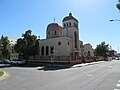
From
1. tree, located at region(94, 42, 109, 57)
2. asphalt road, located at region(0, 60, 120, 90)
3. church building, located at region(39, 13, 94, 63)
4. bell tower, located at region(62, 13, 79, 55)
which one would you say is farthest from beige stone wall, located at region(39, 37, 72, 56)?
tree, located at region(94, 42, 109, 57)

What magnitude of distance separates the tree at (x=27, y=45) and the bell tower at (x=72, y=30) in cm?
1018

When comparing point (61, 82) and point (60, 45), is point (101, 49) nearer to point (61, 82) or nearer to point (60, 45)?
point (60, 45)

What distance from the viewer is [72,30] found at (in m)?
49.2

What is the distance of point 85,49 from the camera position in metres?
67.5

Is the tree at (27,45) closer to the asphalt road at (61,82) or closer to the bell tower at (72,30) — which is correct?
the bell tower at (72,30)

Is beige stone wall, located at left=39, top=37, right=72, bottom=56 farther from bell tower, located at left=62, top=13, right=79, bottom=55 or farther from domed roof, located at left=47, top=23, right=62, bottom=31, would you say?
domed roof, located at left=47, top=23, right=62, bottom=31

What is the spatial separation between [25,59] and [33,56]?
7.58 ft

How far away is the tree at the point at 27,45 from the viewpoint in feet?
137

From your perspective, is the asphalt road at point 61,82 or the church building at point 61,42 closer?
the asphalt road at point 61,82

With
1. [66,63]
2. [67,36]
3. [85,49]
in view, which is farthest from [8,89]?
[85,49]

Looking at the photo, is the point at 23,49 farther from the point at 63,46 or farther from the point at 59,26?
the point at 59,26

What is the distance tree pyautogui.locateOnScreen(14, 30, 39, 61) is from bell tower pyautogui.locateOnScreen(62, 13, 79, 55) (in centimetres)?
1018

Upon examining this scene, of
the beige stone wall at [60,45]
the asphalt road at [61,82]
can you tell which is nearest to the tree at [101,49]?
the beige stone wall at [60,45]

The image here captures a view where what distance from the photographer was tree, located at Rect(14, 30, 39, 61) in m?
41.7
